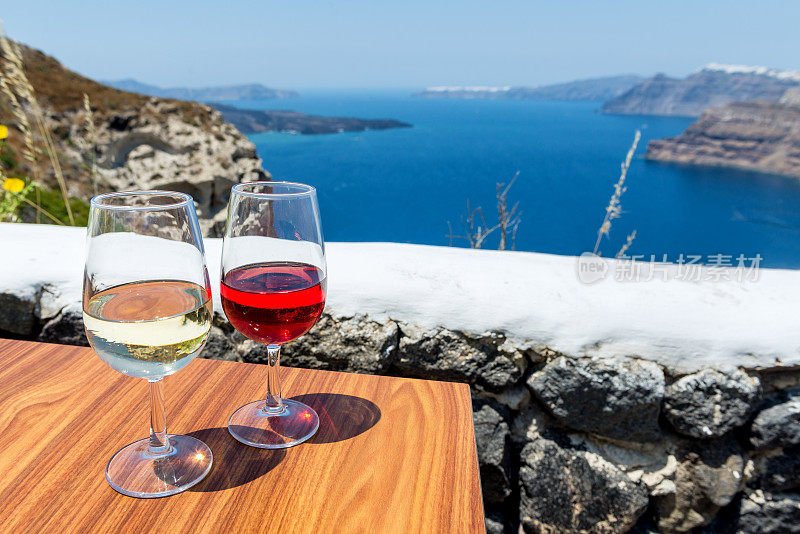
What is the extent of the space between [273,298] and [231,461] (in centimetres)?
22

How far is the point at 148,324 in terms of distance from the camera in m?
0.58

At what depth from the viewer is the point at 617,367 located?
3.98 ft

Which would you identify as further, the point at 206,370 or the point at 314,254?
the point at 206,370

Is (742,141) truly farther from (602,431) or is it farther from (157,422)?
(157,422)

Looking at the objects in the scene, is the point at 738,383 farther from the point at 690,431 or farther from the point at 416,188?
the point at 416,188

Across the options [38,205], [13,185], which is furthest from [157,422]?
[38,205]

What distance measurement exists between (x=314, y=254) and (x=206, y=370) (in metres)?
0.35

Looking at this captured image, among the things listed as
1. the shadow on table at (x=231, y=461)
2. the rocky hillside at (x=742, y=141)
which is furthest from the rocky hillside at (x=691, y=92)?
the shadow on table at (x=231, y=461)

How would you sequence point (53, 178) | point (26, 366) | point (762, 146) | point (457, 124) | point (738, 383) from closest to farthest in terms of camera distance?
point (26, 366) → point (738, 383) → point (53, 178) → point (762, 146) → point (457, 124)

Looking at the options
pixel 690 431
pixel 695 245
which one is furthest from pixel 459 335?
pixel 695 245

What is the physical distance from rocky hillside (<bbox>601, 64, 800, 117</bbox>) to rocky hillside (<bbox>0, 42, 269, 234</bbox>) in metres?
64.5

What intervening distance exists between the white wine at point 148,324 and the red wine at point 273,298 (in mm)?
62

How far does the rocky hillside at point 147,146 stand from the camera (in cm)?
1664

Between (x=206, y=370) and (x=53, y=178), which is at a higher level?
(x=206, y=370)
